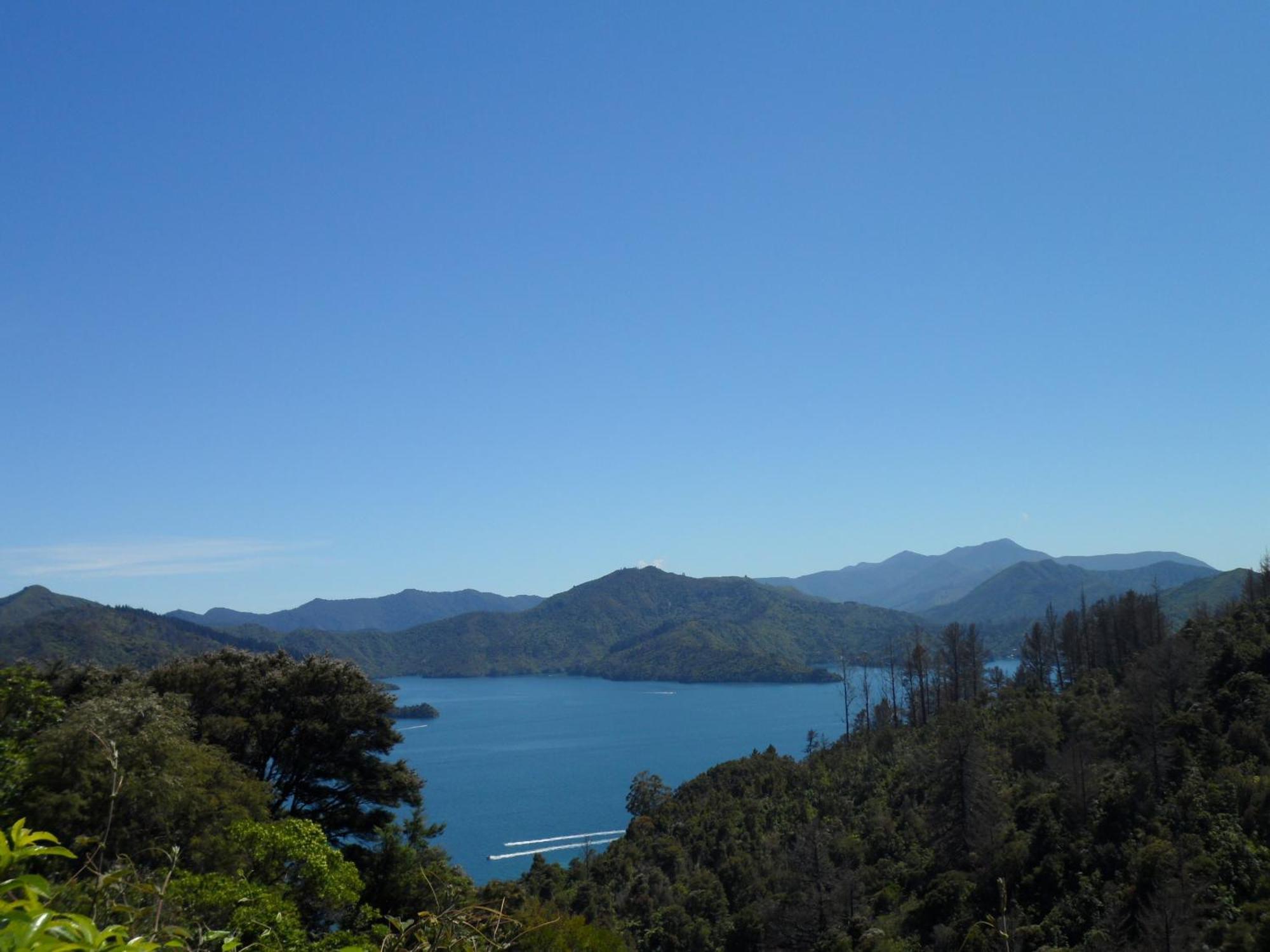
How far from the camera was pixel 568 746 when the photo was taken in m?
101

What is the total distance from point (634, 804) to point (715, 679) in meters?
138

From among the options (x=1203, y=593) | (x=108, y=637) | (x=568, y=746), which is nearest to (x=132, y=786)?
(x=568, y=746)

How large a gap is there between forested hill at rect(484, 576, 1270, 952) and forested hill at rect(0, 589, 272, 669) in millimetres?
85396

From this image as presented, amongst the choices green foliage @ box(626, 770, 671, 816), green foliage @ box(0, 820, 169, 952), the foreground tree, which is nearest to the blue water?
green foliage @ box(626, 770, 671, 816)

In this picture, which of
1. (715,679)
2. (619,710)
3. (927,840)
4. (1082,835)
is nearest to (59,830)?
(1082,835)

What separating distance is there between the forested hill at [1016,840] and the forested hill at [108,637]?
280 ft

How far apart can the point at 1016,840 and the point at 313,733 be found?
1951 centimetres

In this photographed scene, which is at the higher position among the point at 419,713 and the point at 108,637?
the point at 108,637

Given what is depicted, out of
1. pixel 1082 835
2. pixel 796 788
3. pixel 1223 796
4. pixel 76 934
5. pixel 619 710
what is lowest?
pixel 619 710

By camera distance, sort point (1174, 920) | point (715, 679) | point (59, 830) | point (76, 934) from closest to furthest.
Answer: point (76, 934), point (59, 830), point (1174, 920), point (715, 679)

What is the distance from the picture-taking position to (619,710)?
140 m

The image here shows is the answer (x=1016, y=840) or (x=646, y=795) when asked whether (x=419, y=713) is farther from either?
(x=1016, y=840)

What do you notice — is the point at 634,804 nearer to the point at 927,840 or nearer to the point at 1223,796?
the point at 927,840

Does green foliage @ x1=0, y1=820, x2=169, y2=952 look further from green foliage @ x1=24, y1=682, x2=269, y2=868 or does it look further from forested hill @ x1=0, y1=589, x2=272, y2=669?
forested hill @ x1=0, y1=589, x2=272, y2=669
